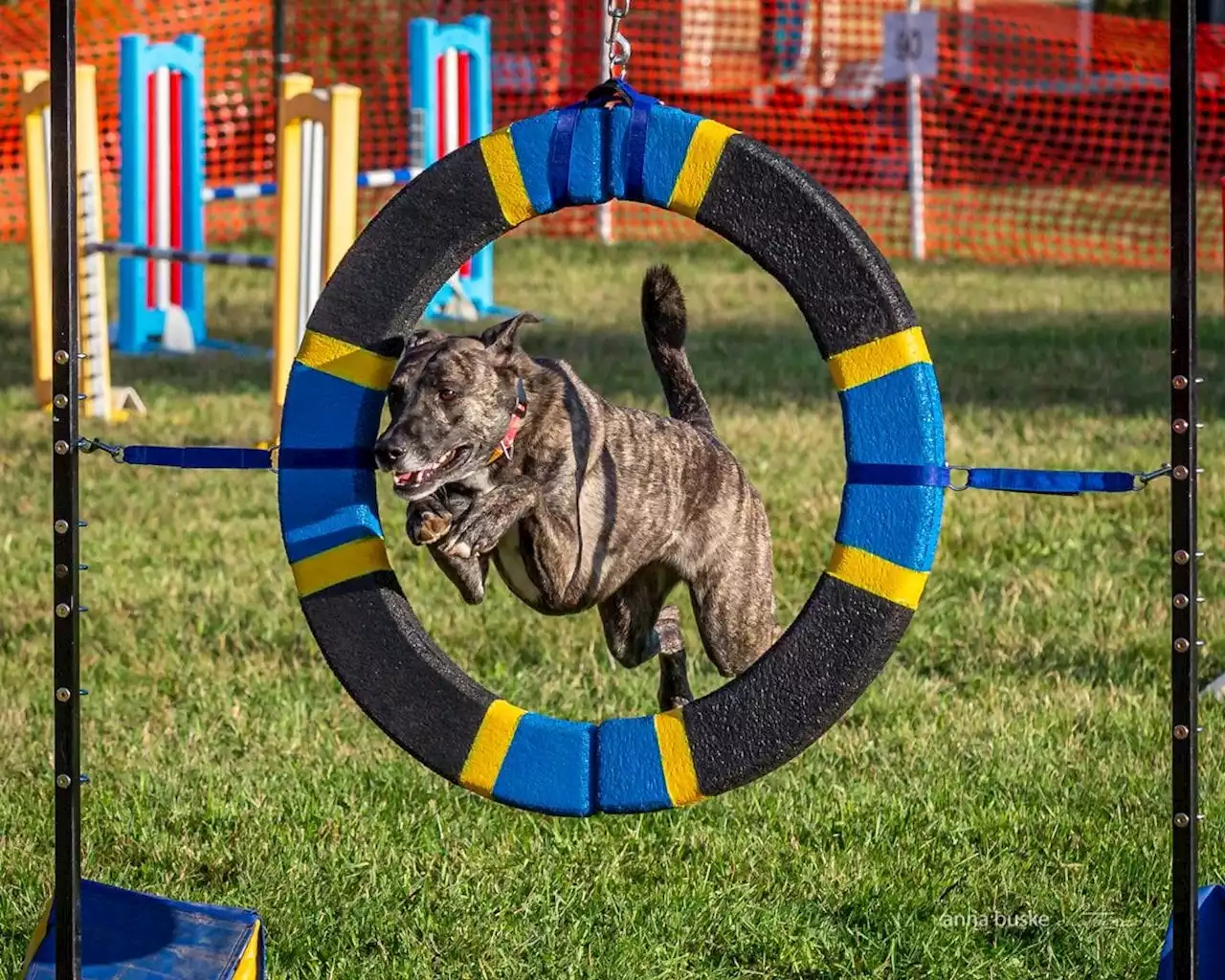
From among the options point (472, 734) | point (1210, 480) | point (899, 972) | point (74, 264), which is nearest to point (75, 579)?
point (74, 264)

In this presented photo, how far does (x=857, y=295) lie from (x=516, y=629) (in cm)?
328

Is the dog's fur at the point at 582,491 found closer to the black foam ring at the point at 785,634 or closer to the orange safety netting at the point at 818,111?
the black foam ring at the point at 785,634

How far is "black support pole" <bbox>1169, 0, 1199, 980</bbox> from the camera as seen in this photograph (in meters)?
3.31

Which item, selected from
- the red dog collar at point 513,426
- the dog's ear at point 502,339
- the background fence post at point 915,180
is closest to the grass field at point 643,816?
the red dog collar at point 513,426

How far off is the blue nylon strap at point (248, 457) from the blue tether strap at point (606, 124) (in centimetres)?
60

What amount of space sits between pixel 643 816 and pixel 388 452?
5.98 ft

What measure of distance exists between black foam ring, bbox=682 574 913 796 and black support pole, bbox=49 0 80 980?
1205 mm

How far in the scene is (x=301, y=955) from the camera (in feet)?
13.8

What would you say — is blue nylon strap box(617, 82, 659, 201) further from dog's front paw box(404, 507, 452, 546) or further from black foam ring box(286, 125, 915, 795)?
dog's front paw box(404, 507, 452, 546)

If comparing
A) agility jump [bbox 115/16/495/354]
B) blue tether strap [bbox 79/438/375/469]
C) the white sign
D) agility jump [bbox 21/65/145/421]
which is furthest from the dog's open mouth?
the white sign

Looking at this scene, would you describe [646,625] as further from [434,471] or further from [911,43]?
[911,43]

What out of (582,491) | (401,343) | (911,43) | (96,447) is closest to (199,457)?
(96,447)

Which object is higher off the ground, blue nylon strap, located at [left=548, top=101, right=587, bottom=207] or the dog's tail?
blue nylon strap, located at [left=548, top=101, right=587, bottom=207]

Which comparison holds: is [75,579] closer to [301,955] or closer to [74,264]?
[74,264]
